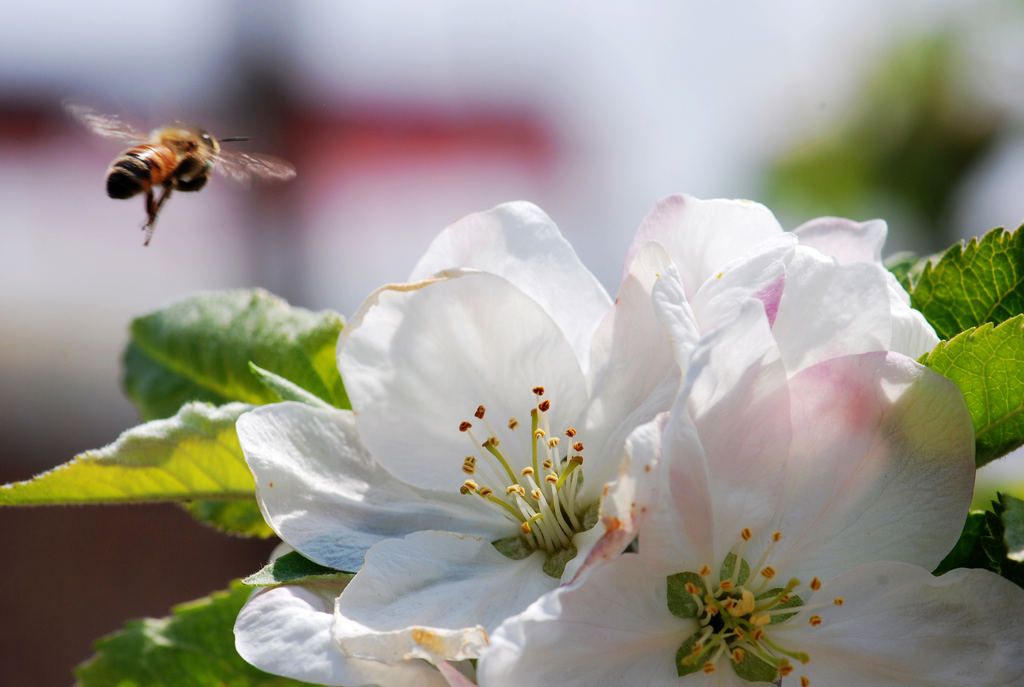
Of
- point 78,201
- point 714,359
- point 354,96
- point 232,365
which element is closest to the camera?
point 714,359

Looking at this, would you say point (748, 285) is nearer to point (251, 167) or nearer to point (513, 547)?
point (513, 547)

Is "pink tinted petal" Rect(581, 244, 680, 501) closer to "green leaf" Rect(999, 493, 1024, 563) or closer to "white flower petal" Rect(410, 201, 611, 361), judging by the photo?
"white flower petal" Rect(410, 201, 611, 361)

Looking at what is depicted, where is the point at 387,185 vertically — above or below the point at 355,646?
below

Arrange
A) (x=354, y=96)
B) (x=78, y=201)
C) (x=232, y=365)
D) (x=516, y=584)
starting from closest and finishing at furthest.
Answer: (x=516, y=584) → (x=232, y=365) → (x=78, y=201) → (x=354, y=96)

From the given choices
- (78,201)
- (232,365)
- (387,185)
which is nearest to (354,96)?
(387,185)

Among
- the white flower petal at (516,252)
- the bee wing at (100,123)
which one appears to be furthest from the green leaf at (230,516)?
the bee wing at (100,123)

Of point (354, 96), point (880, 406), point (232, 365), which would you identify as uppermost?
point (880, 406)

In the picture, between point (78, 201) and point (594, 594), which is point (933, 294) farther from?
point (78, 201)
